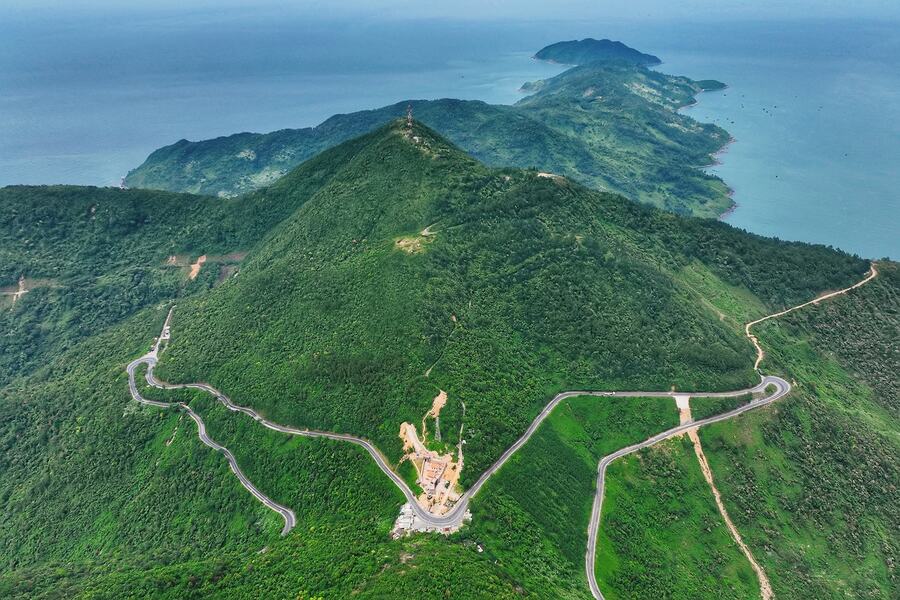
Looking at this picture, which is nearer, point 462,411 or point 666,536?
point 666,536

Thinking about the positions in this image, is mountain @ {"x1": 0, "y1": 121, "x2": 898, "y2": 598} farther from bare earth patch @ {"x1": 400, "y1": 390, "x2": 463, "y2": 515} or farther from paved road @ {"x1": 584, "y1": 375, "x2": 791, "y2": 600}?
paved road @ {"x1": 584, "y1": 375, "x2": 791, "y2": 600}

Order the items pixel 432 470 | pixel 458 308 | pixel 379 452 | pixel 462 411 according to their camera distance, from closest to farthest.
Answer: pixel 432 470 → pixel 379 452 → pixel 462 411 → pixel 458 308

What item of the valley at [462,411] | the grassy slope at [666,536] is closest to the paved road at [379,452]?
the valley at [462,411]

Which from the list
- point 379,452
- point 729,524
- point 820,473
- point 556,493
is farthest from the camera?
point 820,473

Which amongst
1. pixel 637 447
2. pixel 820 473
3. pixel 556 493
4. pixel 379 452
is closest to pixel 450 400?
pixel 379 452

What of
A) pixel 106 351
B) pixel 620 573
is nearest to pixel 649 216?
pixel 620 573

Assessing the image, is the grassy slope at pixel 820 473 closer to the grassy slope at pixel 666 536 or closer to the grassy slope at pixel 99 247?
the grassy slope at pixel 666 536

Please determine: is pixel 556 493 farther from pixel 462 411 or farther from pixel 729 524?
pixel 729 524
